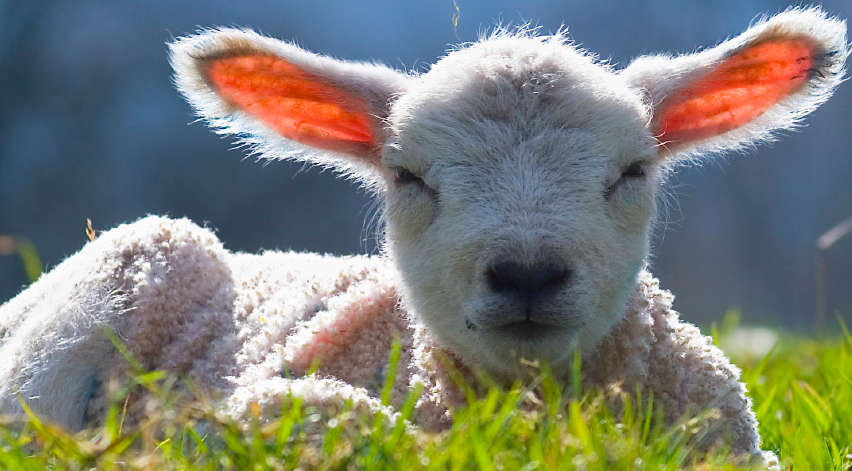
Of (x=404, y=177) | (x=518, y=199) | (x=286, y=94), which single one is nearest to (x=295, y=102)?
(x=286, y=94)

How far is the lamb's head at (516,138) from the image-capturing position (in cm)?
266

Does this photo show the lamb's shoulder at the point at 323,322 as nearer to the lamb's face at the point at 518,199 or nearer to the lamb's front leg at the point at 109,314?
the lamb's front leg at the point at 109,314

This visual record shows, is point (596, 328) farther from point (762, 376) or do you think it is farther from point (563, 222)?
point (762, 376)

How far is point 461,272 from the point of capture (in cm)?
275

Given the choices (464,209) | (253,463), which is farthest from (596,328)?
(253,463)

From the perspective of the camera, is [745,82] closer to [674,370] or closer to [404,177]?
[674,370]

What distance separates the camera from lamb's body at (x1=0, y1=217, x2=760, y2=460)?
297 centimetres

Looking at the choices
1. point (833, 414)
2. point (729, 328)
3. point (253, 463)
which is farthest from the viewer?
point (729, 328)

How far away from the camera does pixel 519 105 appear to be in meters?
3.00

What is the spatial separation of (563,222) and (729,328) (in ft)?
11.8

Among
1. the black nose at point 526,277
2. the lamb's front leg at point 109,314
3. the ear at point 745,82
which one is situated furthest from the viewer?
the lamb's front leg at point 109,314

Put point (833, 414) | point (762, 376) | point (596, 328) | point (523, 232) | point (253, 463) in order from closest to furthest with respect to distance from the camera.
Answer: point (253, 463), point (523, 232), point (596, 328), point (833, 414), point (762, 376)

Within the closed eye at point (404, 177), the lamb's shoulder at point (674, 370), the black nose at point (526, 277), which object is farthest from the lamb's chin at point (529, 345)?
the closed eye at point (404, 177)

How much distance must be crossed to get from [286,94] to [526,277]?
141cm
